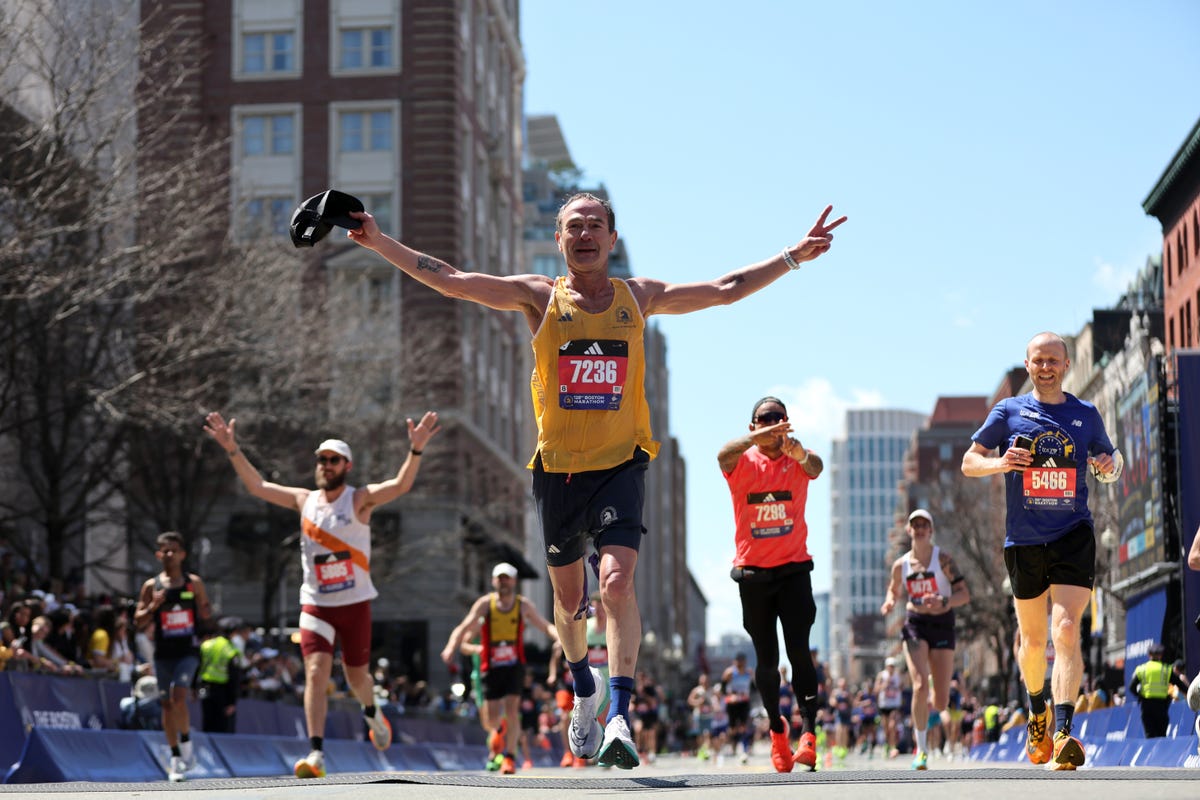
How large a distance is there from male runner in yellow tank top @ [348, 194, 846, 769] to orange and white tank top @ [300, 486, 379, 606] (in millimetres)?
3692

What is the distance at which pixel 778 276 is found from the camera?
9.44 metres

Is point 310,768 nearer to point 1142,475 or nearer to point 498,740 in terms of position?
point 498,740

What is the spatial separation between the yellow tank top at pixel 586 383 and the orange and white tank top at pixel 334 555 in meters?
3.87

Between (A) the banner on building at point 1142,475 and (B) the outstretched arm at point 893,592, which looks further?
(A) the banner on building at point 1142,475

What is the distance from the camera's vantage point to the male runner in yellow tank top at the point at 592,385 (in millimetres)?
9047

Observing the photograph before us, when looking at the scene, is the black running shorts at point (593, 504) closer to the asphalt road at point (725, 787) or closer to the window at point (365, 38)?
the asphalt road at point (725, 787)

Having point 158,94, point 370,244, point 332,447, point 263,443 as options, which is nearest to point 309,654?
point 332,447

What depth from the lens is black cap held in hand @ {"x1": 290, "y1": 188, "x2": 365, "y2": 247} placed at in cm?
917

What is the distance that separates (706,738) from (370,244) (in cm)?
2905

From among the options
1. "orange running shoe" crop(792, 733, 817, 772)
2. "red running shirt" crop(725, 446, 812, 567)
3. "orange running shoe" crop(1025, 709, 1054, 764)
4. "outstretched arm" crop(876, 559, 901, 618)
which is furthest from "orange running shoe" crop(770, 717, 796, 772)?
"outstretched arm" crop(876, 559, 901, 618)

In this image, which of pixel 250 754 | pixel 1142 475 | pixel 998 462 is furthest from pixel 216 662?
pixel 998 462

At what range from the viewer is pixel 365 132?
64750mm

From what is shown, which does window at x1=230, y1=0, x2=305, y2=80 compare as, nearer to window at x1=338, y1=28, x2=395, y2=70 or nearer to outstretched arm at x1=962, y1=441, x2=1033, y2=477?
window at x1=338, y1=28, x2=395, y2=70

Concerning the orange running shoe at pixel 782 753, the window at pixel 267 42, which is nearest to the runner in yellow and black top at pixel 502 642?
the orange running shoe at pixel 782 753
